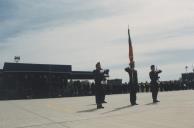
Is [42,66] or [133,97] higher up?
[42,66]

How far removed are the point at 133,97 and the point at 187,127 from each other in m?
7.98

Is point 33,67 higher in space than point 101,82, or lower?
higher

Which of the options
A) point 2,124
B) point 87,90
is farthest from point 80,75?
point 2,124

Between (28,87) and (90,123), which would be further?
(28,87)

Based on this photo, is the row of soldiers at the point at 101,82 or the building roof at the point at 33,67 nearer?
the row of soldiers at the point at 101,82

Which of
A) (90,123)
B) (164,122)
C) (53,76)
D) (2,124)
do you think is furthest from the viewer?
(53,76)

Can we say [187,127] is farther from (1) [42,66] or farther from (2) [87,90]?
(1) [42,66]

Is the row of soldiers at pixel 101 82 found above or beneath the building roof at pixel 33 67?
beneath

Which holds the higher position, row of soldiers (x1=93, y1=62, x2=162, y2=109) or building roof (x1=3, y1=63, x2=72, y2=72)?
building roof (x1=3, y1=63, x2=72, y2=72)

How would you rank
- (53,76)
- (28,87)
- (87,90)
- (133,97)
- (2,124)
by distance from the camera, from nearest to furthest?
1. (2,124)
2. (133,97)
3. (87,90)
4. (28,87)
5. (53,76)

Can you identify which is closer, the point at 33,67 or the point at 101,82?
the point at 101,82

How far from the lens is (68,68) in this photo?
60.8 m

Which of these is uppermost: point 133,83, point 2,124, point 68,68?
point 68,68

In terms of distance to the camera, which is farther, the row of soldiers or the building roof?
the building roof
